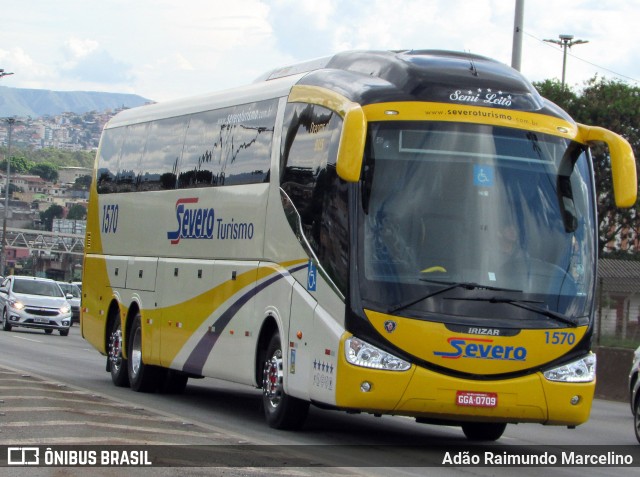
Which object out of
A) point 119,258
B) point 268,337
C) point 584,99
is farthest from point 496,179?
point 584,99

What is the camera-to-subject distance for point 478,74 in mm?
13375

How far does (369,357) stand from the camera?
12.2 meters

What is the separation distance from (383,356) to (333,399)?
2.13 ft

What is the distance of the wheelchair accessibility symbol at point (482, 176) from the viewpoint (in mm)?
12694

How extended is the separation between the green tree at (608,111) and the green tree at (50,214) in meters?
127

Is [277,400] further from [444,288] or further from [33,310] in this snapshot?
[33,310]

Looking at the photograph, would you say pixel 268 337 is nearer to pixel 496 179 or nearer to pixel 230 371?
pixel 230 371

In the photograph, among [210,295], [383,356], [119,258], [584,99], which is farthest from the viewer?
[584,99]

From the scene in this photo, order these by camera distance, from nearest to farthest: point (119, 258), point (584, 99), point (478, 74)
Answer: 1. point (478, 74)
2. point (119, 258)
3. point (584, 99)

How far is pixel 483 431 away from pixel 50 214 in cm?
18136

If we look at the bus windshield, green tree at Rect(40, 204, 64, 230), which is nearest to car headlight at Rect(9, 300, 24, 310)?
the bus windshield

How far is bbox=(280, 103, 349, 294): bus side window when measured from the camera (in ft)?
42.0

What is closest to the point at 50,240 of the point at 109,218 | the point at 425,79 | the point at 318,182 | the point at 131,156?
the point at 109,218

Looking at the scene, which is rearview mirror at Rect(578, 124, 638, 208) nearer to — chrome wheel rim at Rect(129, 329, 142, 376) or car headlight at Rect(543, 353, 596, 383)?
car headlight at Rect(543, 353, 596, 383)
